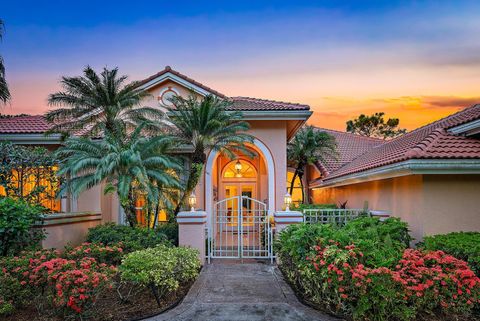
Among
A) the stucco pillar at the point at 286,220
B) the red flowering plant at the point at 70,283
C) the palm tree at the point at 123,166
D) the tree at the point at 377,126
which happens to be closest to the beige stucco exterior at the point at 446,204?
the stucco pillar at the point at 286,220

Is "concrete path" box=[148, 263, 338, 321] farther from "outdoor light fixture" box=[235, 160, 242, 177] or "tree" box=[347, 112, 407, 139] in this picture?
"tree" box=[347, 112, 407, 139]

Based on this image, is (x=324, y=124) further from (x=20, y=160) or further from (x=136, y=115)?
(x=20, y=160)

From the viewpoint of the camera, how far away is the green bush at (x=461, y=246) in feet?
21.1

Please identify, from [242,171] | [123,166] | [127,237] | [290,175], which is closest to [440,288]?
[127,237]

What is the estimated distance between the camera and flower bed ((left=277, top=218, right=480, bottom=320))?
5488 mm

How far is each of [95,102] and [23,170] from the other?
341 cm

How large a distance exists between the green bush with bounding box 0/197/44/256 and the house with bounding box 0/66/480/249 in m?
1.14

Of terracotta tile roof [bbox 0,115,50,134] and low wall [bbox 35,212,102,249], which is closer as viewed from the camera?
low wall [bbox 35,212,102,249]

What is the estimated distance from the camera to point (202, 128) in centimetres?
1205

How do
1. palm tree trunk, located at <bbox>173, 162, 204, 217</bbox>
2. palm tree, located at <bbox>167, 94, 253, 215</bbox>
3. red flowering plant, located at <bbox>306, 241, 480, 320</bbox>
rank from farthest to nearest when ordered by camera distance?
1. palm tree trunk, located at <bbox>173, 162, 204, 217</bbox>
2. palm tree, located at <bbox>167, 94, 253, 215</bbox>
3. red flowering plant, located at <bbox>306, 241, 480, 320</bbox>

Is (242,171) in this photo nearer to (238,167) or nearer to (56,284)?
(238,167)

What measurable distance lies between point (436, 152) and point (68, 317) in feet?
28.9

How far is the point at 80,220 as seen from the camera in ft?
39.0

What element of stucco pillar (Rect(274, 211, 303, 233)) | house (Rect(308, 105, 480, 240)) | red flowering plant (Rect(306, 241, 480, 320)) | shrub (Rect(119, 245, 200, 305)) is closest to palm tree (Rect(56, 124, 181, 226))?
shrub (Rect(119, 245, 200, 305))
